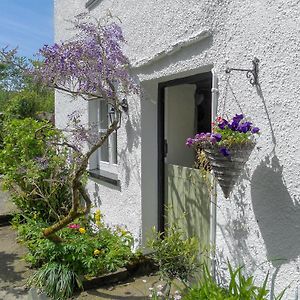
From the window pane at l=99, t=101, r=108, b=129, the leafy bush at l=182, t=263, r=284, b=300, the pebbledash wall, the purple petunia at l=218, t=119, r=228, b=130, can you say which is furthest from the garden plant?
the purple petunia at l=218, t=119, r=228, b=130

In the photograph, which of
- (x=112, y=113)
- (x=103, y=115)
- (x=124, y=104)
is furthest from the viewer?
(x=103, y=115)

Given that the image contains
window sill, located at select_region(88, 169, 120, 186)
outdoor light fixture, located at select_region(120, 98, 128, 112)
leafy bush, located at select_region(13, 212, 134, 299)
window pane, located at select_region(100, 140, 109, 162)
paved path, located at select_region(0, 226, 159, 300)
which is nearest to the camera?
paved path, located at select_region(0, 226, 159, 300)

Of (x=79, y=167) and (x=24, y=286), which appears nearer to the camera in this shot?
(x=79, y=167)

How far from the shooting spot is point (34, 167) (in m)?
5.82

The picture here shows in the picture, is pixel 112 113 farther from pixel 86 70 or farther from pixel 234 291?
pixel 234 291

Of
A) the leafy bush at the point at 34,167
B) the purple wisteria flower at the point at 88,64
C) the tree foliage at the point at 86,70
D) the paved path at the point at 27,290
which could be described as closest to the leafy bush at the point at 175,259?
the paved path at the point at 27,290

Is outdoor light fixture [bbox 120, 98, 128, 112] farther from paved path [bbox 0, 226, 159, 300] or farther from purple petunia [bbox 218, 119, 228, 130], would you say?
purple petunia [bbox 218, 119, 228, 130]

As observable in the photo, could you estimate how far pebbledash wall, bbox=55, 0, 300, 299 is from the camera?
2541mm

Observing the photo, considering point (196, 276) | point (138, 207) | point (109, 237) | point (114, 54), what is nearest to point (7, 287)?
point (109, 237)

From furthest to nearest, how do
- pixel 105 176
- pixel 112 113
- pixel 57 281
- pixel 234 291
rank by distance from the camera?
pixel 105 176 → pixel 112 113 → pixel 57 281 → pixel 234 291

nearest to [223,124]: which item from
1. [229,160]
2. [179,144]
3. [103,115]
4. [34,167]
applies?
[229,160]

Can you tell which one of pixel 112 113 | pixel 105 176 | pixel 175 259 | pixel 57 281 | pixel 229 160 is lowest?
pixel 57 281

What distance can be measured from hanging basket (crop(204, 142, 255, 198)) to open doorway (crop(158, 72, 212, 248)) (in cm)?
149

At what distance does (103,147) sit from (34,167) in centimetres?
123
